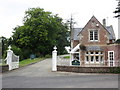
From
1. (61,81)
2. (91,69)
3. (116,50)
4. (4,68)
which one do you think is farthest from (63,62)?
(116,50)

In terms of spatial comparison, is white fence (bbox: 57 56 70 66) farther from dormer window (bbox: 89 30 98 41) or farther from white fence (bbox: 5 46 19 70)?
dormer window (bbox: 89 30 98 41)

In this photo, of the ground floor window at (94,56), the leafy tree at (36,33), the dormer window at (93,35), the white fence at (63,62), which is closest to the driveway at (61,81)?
the white fence at (63,62)

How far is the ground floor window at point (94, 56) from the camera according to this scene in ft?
81.7

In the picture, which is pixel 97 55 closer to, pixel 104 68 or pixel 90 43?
pixel 90 43

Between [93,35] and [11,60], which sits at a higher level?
[93,35]

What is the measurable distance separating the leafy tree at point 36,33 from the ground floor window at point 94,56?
22.9m

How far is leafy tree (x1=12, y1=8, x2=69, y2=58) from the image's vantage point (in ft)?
153

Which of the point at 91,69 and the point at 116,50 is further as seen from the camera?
the point at 116,50

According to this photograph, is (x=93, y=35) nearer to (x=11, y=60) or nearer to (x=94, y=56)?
(x=94, y=56)

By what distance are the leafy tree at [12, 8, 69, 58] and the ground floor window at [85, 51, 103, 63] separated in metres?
22.9

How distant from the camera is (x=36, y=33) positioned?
46.0 metres

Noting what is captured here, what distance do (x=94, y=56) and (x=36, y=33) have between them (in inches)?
954

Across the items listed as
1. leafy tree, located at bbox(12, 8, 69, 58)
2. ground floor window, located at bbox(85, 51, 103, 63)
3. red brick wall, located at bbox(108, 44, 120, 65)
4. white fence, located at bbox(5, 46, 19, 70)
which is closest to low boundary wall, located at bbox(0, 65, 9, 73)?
white fence, located at bbox(5, 46, 19, 70)

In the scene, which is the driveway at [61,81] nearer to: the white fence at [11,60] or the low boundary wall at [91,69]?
the low boundary wall at [91,69]
